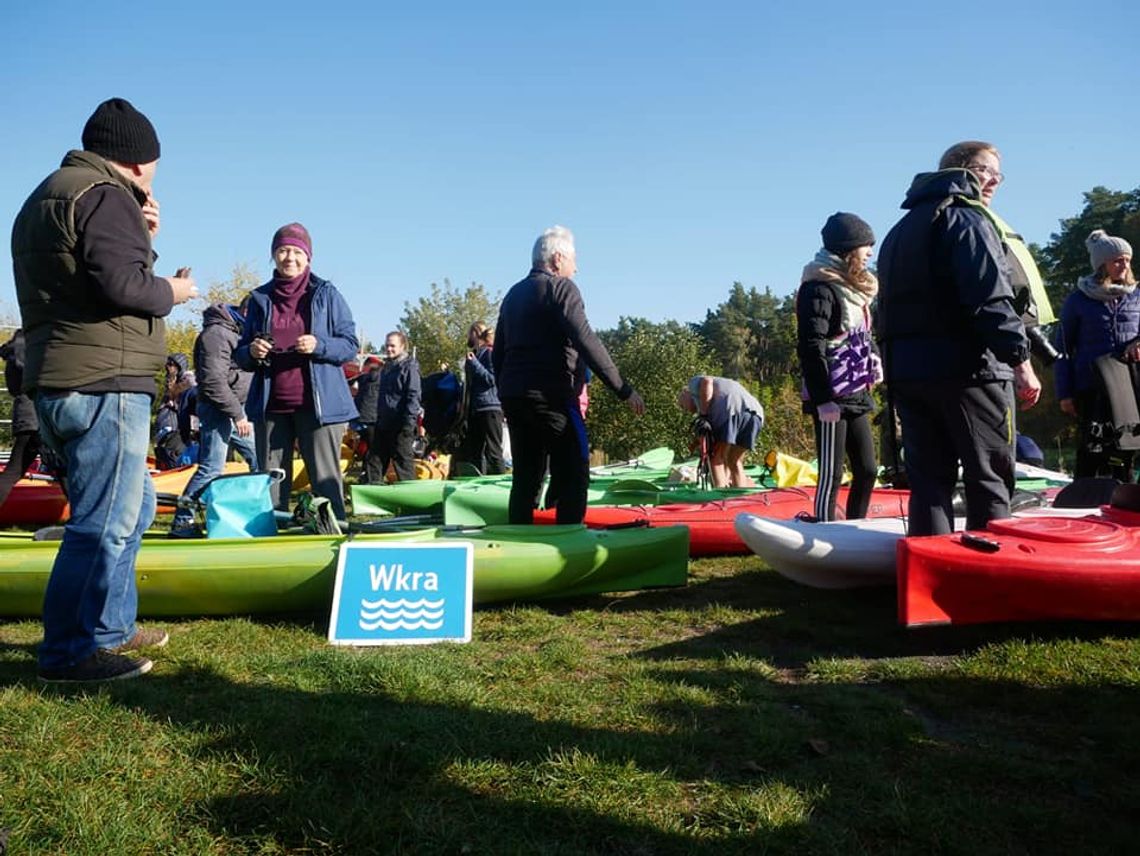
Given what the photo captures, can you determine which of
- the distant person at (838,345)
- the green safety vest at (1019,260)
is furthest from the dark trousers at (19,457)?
the green safety vest at (1019,260)

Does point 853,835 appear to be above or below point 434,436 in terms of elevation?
below

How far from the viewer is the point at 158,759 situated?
2.15 meters

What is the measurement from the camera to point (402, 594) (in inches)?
134

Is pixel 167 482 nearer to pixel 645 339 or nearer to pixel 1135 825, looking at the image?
pixel 1135 825

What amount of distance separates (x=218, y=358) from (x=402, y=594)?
9.44 feet

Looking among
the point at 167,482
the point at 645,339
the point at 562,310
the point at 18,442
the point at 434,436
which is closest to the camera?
the point at 562,310

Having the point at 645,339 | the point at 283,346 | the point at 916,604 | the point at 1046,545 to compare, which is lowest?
the point at 916,604

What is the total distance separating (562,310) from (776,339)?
49.8m

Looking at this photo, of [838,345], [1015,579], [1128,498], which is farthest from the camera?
[838,345]

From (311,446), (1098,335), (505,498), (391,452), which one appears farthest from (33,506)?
(1098,335)

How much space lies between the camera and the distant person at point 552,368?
4.12m

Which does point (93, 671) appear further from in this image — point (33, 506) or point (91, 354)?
point (33, 506)

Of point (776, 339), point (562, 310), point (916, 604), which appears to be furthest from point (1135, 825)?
point (776, 339)

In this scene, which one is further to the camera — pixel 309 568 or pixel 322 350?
pixel 322 350
